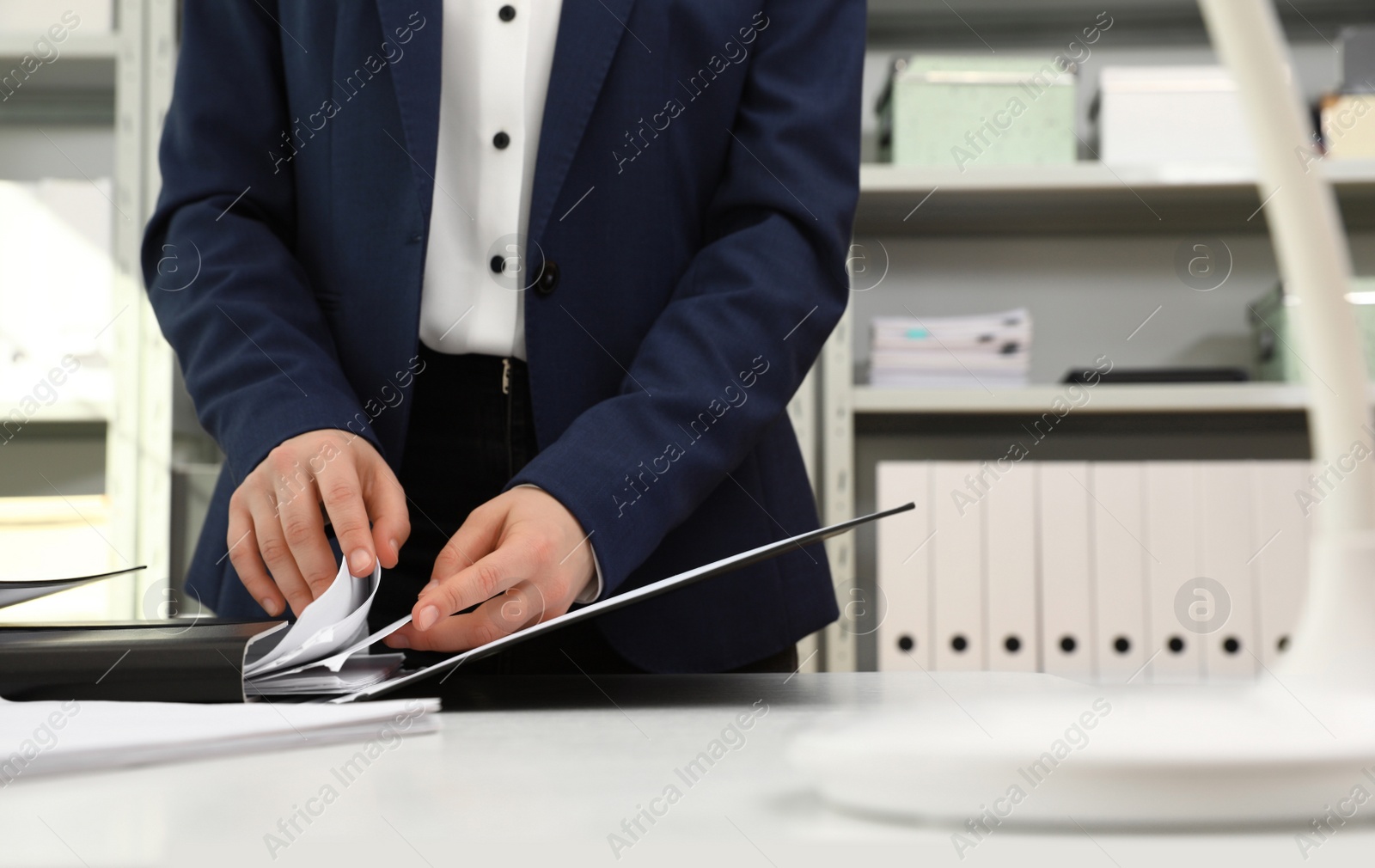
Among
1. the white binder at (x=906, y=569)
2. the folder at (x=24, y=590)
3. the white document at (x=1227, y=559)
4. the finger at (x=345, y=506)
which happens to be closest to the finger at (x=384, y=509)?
the finger at (x=345, y=506)

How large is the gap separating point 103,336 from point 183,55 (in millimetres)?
975

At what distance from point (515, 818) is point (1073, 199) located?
168 centimetres

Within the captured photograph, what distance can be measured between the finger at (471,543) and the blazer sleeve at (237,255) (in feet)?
0.43

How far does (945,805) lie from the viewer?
0.65 ft

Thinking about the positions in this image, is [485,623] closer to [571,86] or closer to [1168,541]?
[571,86]

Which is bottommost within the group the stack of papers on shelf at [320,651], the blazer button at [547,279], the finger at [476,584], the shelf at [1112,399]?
the stack of papers on shelf at [320,651]

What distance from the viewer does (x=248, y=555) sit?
24.3 inches

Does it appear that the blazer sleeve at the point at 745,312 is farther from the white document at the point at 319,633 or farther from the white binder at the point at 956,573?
the white binder at the point at 956,573

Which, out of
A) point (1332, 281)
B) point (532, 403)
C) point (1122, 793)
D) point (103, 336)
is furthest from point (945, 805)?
point (103, 336)

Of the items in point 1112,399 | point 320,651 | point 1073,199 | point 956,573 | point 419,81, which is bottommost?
point 956,573

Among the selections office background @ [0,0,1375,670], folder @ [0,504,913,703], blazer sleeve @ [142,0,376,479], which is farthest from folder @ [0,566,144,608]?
office background @ [0,0,1375,670]

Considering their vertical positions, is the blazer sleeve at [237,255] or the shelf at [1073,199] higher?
the shelf at [1073,199]

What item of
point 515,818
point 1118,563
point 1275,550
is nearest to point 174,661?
point 515,818

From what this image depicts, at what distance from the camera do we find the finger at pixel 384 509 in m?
0.56
